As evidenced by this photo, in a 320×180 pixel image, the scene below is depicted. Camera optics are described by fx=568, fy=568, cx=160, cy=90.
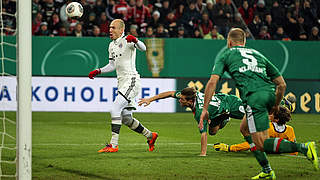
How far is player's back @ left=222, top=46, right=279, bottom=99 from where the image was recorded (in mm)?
5898

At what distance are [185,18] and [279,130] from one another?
9.84m

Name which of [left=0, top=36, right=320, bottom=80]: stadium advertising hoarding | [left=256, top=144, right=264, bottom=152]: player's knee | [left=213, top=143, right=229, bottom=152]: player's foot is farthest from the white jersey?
[left=0, top=36, right=320, bottom=80]: stadium advertising hoarding

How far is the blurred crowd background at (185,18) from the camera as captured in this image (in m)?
17.0

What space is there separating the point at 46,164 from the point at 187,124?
675 cm

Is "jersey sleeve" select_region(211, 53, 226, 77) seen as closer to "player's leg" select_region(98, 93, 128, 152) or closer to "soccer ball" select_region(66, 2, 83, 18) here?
"player's leg" select_region(98, 93, 128, 152)

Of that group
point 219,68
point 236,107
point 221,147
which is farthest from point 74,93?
point 219,68

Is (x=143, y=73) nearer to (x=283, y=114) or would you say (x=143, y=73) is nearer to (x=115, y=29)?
(x=115, y=29)

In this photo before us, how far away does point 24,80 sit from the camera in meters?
5.31

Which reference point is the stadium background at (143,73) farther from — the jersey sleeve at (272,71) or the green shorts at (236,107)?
the jersey sleeve at (272,71)

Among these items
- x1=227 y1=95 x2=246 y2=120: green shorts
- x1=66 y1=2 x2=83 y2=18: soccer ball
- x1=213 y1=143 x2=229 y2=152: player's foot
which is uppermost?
x1=66 y1=2 x2=83 y2=18: soccer ball

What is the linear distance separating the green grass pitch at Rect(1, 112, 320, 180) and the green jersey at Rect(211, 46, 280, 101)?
3.68 ft

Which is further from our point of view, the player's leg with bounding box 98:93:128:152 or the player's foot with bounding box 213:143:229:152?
the player's foot with bounding box 213:143:229:152

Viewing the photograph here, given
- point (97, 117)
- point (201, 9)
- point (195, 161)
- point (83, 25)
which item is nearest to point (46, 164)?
point (195, 161)

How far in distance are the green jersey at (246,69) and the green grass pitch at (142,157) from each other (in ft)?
3.68
